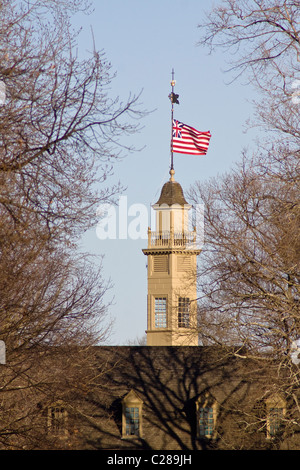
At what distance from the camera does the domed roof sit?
51.5 m

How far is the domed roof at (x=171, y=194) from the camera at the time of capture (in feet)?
169

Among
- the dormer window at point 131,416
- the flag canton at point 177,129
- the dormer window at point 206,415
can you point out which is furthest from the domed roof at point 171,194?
the dormer window at point 206,415

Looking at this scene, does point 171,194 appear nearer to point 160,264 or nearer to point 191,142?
point 160,264

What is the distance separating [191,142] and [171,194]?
16755mm

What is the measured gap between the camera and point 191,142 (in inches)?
1387

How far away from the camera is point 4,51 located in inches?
380

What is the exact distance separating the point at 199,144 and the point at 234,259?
15.0 metres

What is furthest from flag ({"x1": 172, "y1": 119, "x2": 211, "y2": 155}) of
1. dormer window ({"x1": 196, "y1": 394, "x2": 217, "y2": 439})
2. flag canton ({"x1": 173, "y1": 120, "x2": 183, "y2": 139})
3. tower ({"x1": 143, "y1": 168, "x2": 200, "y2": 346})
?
tower ({"x1": 143, "y1": 168, "x2": 200, "y2": 346})

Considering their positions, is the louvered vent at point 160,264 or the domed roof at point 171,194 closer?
the louvered vent at point 160,264

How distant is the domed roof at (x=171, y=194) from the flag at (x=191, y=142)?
15979 millimetres

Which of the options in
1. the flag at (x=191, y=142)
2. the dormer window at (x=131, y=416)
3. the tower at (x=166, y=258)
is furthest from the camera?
the tower at (x=166, y=258)

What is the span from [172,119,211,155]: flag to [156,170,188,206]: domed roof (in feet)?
52.4

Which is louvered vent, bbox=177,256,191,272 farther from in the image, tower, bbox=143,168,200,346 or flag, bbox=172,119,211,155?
flag, bbox=172,119,211,155

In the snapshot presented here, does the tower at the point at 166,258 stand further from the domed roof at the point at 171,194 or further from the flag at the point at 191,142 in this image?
the flag at the point at 191,142
